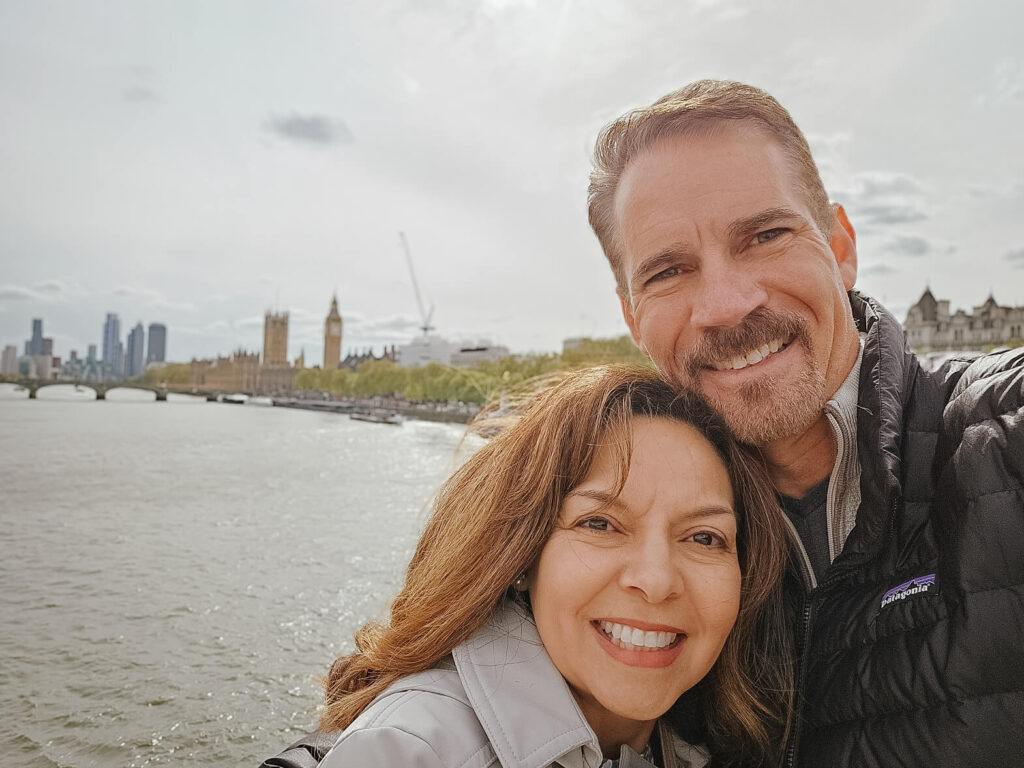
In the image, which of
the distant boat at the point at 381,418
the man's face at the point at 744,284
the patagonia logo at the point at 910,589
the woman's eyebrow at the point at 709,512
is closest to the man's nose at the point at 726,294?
the man's face at the point at 744,284

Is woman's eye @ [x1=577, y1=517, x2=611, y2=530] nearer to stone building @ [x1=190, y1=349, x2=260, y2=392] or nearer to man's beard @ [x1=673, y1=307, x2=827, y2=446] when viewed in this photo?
man's beard @ [x1=673, y1=307, x2=827, y2=446]

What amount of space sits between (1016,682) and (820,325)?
0.92 m

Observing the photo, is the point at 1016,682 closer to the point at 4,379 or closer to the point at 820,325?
the point at 820,325

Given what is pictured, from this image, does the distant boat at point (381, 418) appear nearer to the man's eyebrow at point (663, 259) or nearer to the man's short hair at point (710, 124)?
the man's short hair at point (710, 124)

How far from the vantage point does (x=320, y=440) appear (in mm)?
44500

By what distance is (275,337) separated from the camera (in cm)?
15062

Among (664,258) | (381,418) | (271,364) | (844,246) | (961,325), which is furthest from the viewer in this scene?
(271,364)

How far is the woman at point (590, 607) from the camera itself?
1.50 m

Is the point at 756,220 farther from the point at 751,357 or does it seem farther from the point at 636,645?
the point at 636,645

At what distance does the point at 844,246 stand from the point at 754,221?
0.54m

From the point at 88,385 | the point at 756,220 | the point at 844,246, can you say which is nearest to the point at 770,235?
the point at 756,220

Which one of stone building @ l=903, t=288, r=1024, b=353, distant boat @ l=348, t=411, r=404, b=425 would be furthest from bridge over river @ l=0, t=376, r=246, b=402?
stone building @ l=903, t=288, r=1024, b=353

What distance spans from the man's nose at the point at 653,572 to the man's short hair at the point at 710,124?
3.64 ft

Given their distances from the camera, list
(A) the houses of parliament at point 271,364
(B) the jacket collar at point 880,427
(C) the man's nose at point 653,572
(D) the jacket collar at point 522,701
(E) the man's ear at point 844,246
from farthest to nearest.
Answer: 1. (A) the houses of parliament at point 271,364
2. (E) the man's ear at point 844,246
3. (B) the jacket collar at point 880,427
4. (C) the man's nose at point 653,572
5. (D) the jacket collar at point 522,701
